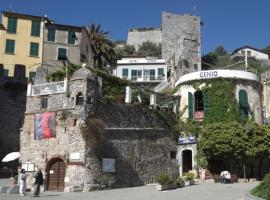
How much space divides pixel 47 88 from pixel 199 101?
44.3 ft

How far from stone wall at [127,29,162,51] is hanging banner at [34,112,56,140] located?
6592 cm

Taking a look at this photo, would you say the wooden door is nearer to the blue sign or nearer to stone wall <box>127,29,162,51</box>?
the blue sign

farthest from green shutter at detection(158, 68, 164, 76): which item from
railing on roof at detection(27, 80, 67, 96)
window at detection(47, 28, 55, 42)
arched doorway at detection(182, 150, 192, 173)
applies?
railing on roof at detection(27, 80, 67, 96)

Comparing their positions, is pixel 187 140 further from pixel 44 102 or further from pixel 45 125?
pixel 44 102

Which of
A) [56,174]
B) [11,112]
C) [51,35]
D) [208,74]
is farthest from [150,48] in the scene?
[56,174]

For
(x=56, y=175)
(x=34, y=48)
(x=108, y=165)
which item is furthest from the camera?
(x=34, y=48)

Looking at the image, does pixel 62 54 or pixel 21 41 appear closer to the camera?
pixel 21 41

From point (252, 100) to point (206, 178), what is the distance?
8.32 metres

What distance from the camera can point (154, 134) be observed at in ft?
103

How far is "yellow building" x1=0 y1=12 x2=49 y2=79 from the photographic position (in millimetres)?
45781

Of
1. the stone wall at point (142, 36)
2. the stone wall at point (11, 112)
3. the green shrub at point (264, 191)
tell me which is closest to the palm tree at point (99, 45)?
the stone wall at point (11, 112)

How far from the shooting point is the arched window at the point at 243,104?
33906 mm

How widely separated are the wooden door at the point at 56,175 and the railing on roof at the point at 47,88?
4799 millimetres

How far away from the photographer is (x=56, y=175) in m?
26.6
